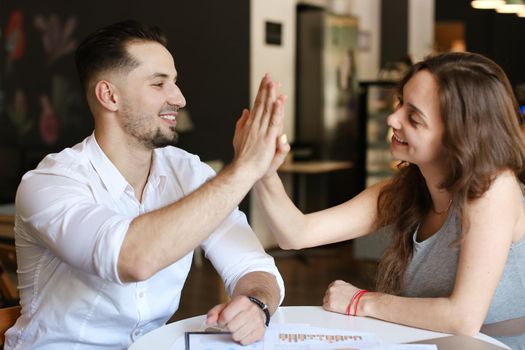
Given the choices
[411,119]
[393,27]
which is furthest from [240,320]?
[393,27]

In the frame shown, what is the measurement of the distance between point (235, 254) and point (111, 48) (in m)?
0.72

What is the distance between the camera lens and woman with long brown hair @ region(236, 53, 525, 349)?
1961mm

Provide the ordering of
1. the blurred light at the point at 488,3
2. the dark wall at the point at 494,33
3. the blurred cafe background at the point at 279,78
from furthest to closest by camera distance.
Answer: the dark wall at the point at 494,33
the blurred cafe background at the point at 279,78
the blurred light at the point at 488,3

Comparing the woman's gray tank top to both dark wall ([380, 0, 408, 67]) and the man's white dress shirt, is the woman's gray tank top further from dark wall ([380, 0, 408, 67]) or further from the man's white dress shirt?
dark wall ([380, 0, 408, 67])

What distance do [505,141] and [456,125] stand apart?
153 millimetres

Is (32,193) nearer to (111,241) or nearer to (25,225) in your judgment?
(25,225)

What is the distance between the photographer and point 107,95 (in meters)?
2.27

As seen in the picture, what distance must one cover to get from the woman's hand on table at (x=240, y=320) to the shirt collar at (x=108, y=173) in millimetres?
512

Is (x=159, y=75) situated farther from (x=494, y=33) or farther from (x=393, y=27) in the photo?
(x=393, y=27)

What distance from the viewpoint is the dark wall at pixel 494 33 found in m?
7.23

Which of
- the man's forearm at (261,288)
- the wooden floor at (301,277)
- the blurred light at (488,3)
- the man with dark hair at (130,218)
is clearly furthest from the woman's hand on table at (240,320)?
the wooden floor at (301,277)

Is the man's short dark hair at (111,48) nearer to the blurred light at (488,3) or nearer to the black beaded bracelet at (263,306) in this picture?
the black beaded bracelet at (263,306)

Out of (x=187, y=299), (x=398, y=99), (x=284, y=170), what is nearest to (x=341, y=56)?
(x=284, y=170)

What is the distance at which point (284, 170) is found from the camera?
8.05 meters
